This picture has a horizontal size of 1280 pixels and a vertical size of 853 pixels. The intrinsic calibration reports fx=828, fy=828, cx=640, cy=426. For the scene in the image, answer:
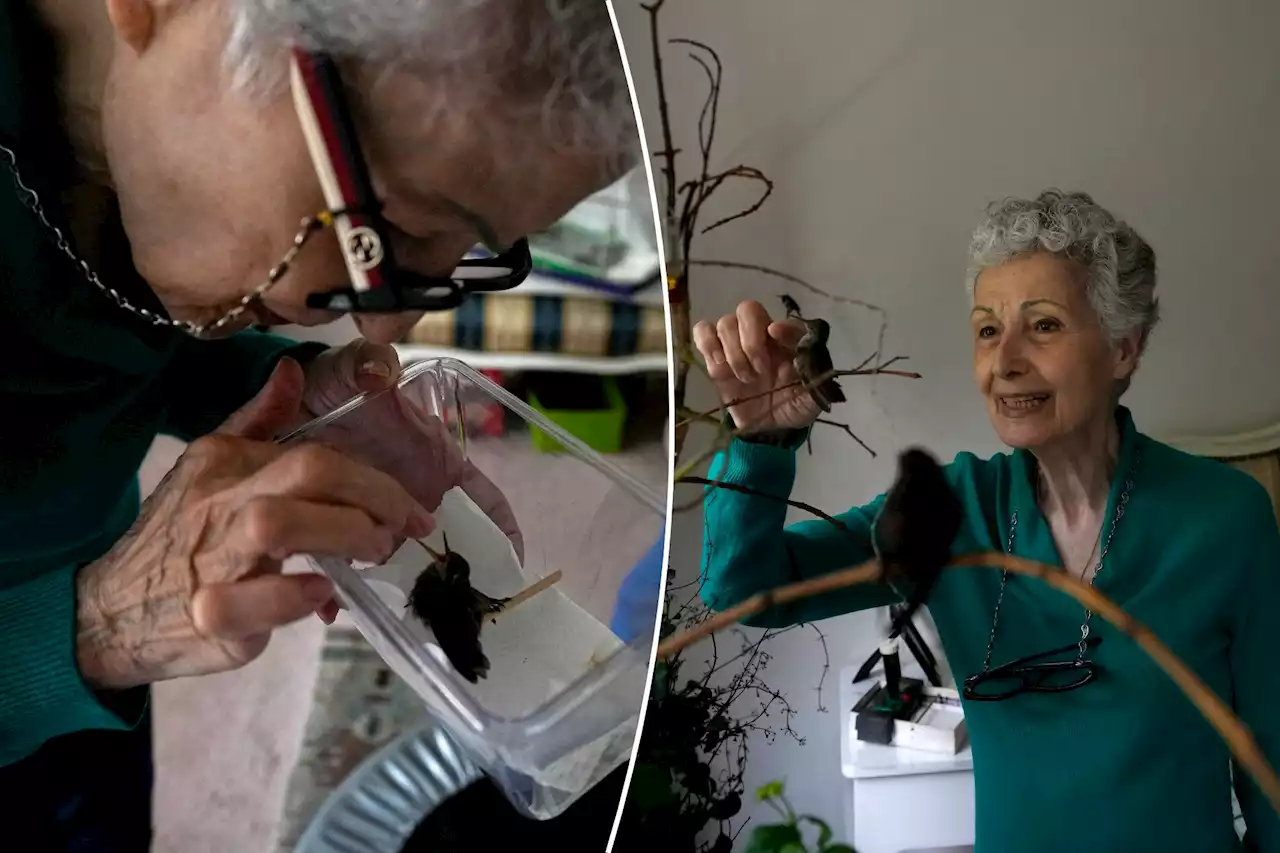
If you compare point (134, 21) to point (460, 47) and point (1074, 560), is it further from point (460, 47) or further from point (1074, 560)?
point (1074, 560)

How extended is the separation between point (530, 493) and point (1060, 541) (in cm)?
49

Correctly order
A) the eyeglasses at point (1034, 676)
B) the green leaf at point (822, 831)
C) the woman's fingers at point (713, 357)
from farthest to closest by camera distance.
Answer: the green leaf at point (822, 831) < the eyeglasses at point (1034, 676) < the woman's fingers at point (713, 357)

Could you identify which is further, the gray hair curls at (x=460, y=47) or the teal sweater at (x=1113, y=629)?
the teal sweater at (x=1113, y=629)

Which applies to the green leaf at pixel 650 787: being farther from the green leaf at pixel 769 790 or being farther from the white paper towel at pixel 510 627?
the white paper towel at pixel 510 627

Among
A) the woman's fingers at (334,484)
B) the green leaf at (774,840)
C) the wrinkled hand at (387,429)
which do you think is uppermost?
the wrinkled hand at (387,429)

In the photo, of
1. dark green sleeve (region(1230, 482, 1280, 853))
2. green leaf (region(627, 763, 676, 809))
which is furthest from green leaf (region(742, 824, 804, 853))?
dark green sleeve (region(1230, 482, 1280, 853))

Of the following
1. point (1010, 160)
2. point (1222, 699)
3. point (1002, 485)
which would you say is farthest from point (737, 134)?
point (1222, 699)

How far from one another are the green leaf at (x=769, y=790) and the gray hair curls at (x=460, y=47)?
66 cm

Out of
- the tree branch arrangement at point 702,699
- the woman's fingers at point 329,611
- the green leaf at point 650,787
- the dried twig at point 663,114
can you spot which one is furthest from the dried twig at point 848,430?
the woman's fingers at point 329,611

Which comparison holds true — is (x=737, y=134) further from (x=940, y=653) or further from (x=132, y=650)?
(x=132, y=650)

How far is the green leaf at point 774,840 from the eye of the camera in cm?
75

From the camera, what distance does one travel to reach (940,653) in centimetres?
71

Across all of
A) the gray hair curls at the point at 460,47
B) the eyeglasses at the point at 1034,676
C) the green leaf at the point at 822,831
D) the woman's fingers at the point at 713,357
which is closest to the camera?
the gray hair curls at the point at 460,47

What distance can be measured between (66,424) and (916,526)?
551mm
